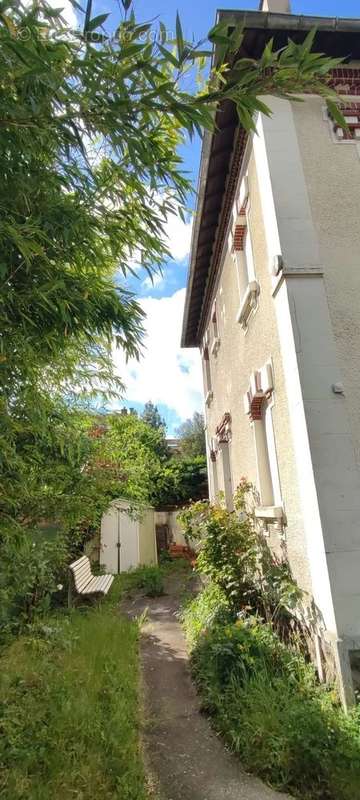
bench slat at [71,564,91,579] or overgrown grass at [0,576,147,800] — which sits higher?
bench slat at [71,564,91,579]

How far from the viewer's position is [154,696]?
4016 mm

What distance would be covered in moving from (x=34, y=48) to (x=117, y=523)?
38.4ft

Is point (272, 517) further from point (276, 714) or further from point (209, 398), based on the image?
point (209, 398)

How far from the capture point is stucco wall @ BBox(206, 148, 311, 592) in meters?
4.00

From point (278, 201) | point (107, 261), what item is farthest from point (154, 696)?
point (278, 201)

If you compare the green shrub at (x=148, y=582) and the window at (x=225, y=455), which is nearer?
the window at (x=225, y=455)

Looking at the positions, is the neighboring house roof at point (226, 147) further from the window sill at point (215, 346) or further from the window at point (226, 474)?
the window at point (226, 474)

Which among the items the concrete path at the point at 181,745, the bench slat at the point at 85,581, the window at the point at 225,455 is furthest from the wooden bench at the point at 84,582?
the window at the point at 225,455

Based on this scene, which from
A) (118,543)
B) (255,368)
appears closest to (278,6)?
(255,368)

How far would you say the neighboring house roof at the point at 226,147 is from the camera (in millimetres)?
4156

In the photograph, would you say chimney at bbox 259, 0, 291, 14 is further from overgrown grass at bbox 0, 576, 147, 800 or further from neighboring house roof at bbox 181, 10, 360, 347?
overgrown grass at bbox 0, 576, 147, 800

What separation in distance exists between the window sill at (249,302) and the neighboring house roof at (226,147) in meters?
1.67

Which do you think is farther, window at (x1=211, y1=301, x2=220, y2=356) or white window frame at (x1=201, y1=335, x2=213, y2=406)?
white window frame at (x1=201, y1=335, x2=213, y2=406)

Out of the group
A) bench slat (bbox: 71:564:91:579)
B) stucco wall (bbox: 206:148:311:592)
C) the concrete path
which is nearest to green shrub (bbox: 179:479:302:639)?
stucco wall (bbox: 206:148:311:592)
